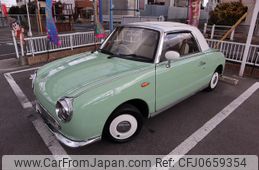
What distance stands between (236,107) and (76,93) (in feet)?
10.3

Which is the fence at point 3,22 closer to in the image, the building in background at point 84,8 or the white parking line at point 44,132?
the building in background at point 84,8

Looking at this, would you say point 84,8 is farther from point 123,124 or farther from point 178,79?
point 123,124

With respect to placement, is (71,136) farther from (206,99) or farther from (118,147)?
(206,99)

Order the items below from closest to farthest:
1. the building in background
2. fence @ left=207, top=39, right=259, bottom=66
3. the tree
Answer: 1. fence @ left=207, top=39, right=259, bottom=66
2. the tree
3. the building in background

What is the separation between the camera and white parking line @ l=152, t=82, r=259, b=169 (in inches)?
97.5

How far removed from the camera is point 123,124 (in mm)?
2447

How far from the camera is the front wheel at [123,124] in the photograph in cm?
233

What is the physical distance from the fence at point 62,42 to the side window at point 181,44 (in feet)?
16.5

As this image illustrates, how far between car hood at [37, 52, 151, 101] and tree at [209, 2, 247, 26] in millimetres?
11770

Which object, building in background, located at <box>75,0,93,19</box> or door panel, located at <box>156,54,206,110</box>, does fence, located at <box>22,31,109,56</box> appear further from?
building in background, located at <box>75,0,93,19</box>

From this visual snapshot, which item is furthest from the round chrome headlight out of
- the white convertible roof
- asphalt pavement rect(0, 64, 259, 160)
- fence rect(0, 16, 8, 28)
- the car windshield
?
fence rect(0, 16, 8, 28)

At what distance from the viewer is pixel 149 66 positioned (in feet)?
8.40

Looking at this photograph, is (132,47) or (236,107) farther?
(236,107)

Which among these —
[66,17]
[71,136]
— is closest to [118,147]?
[71,136]
